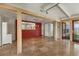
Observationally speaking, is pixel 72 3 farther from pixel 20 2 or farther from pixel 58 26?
pixel 20 2

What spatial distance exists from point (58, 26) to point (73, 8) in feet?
1.85

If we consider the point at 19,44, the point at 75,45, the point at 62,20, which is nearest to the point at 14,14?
the point at 19,44

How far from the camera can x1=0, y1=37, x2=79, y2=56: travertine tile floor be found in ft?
8.81

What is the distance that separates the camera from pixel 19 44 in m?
2.75

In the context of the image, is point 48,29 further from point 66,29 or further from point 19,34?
point 19,34

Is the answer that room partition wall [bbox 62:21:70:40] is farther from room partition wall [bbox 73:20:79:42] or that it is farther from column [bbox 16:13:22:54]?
column [bbox 16:13:22:54]

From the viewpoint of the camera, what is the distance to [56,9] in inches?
106

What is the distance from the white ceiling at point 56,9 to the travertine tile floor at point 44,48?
2.04ft

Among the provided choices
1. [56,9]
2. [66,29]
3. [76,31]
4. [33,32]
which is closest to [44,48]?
[33,32]

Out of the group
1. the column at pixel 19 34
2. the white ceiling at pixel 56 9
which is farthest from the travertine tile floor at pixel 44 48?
the white ceiling at pixel 56 9

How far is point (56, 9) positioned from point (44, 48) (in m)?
1.01

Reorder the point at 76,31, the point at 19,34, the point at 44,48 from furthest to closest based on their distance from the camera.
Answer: the point at 44,48
the point at 76,31
the point at 19,34

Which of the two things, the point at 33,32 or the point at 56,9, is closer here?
the point at 56,9

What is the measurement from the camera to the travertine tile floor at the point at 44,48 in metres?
2.69
